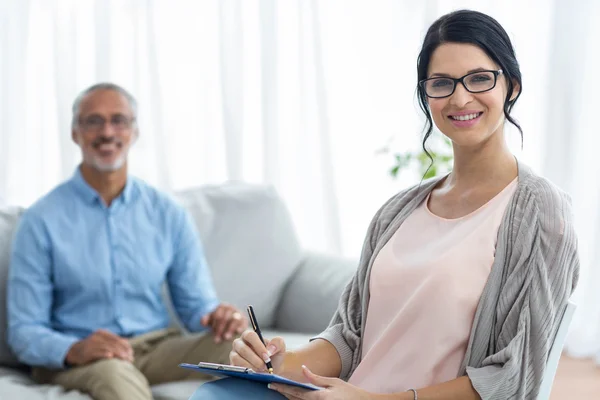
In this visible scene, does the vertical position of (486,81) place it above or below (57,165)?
above

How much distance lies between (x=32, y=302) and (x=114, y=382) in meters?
Result: 0.41

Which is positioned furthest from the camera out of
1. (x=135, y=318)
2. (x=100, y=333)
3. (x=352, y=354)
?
(x=135, y=318)

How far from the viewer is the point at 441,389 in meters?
1.46

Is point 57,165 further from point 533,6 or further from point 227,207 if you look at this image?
point 533,6

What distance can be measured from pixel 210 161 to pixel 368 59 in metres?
0.91

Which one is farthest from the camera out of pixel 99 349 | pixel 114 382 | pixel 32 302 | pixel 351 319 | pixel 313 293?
Result: pixel 313 293

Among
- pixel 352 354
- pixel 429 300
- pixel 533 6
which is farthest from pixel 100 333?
pixel 533 6

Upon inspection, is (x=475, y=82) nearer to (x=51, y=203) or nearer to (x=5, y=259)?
(x=51, y=203)

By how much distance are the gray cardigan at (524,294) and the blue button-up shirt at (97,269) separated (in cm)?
144

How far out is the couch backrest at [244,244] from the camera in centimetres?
303

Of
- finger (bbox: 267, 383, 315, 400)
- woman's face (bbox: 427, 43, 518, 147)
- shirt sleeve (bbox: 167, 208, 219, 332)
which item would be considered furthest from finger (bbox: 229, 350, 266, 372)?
shirt sleeve (bbox: 167, 208, 219, 332)

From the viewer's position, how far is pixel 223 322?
105 inches

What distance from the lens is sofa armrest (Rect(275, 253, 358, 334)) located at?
2.95 meters

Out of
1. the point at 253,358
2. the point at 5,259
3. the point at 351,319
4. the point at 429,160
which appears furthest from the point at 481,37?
the point at 429,160
